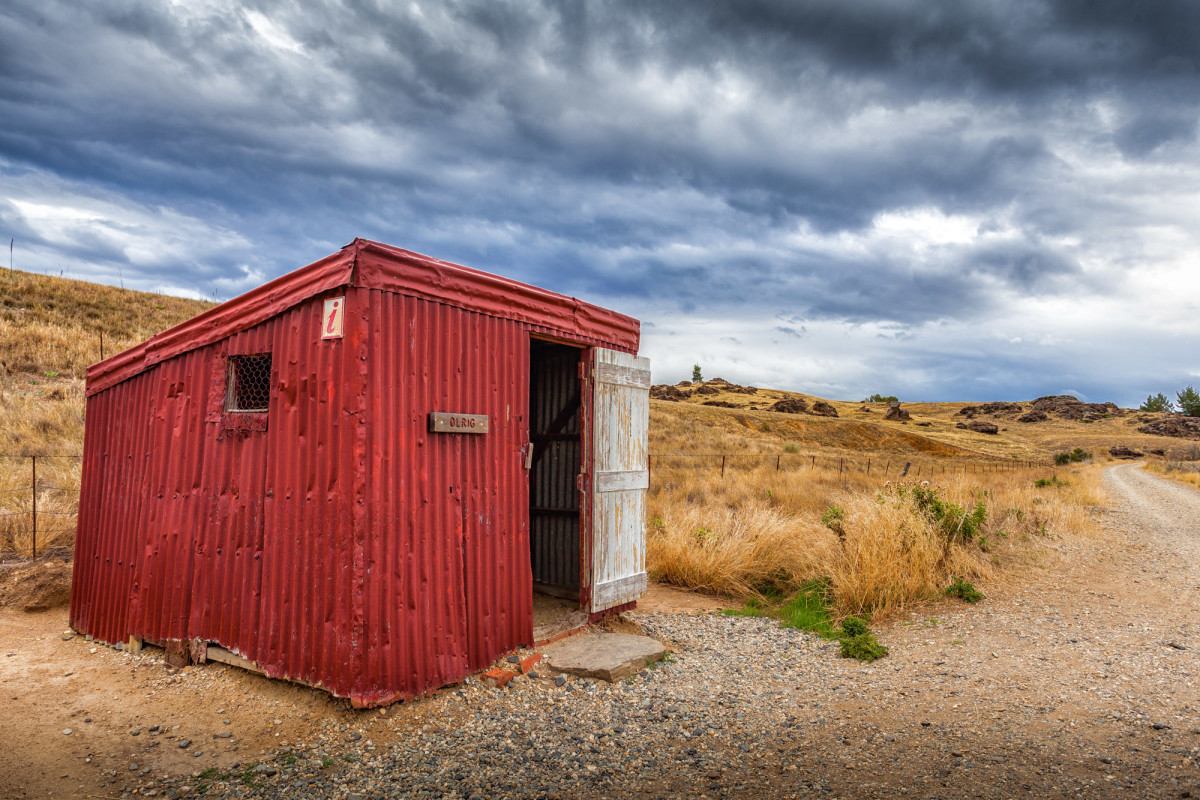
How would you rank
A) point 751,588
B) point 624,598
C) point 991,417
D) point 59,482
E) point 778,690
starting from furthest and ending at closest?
point 991,417, point 59,482, point 751,588, point 624,598, point 778,690

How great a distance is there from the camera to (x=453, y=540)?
4.94m

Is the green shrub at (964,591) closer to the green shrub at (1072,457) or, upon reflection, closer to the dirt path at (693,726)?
the dirt path at (693,726)

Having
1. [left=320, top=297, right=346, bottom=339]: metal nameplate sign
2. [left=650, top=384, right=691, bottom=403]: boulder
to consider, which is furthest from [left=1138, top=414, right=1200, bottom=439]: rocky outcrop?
[left=320, top=297, right=346, bottom=339]: metal nameplate sign

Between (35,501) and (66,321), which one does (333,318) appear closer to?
(35,501)

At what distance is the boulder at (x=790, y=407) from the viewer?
163 ft

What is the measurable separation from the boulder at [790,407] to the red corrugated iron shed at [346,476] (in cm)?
4488

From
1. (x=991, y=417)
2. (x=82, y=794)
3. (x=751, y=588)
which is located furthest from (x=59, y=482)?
(x=991, y=417)

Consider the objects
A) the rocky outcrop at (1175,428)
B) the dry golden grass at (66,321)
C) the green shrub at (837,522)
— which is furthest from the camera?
the rocky outcrop at (1175,428)

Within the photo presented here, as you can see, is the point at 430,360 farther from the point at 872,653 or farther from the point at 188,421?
the point at 872,653

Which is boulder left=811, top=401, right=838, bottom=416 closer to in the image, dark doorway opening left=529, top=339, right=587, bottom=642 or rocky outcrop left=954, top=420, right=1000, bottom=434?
rocky outcrop left=954, top=420, right=1000, bottom=434

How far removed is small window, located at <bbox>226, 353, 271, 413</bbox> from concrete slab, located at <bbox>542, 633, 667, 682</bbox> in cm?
306

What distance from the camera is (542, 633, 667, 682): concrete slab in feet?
17.5

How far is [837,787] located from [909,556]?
4.59 metres

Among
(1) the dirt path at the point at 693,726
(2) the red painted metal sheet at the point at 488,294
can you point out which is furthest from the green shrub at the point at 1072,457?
(2) the red painted metal sheet at the point at 488,294
